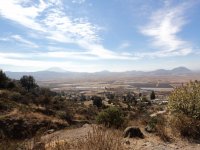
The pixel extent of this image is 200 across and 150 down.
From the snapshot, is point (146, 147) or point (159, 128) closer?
point (146, 147)

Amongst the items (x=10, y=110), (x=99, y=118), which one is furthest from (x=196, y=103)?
(x=10, y=110)

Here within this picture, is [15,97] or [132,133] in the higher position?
[15,97]

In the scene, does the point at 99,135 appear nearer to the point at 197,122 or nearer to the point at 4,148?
the point at 4,148

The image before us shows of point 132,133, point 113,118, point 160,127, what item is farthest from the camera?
point 113,118

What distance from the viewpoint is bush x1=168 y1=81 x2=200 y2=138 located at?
43.1 feet

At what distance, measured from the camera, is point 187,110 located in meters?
13.5

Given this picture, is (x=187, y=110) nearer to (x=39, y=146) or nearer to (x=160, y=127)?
(x=160, y=127)

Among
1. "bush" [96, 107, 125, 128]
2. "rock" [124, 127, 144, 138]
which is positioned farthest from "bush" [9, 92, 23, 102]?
"rock" [124, 127, 144, 138]

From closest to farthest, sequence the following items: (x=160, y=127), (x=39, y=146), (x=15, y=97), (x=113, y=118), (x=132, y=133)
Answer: (x=39, y=146)
(x=132, y=133)
(x=160, y=127)
(x=113, y=118)
(x=15, y=97)

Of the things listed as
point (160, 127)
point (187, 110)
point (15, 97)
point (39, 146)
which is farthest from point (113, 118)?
point (15, 97)

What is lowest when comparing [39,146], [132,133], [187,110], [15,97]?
[132,133]

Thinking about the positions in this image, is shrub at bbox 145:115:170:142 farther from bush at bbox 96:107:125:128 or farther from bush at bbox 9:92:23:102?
bush at bbox 9:92:23:102

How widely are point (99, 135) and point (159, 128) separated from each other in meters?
7.91

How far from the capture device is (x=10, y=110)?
28.9 meters
